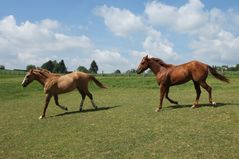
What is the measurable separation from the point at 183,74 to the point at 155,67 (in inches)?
57.0

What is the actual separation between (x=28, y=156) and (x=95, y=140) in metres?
1.97

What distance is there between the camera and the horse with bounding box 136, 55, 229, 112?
14.8 m

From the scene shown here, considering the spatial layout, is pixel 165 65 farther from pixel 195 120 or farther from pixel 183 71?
pixel 195 120

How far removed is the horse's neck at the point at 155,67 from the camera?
15836mm

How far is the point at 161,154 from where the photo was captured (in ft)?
29.2

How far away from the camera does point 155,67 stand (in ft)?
52.5

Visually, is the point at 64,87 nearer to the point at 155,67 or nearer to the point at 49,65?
the point at 155,67

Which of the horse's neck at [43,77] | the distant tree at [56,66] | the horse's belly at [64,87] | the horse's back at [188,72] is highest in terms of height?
the distant tree at [56,66]

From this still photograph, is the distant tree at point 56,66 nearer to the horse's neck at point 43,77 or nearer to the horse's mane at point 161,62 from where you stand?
the horse's neck at point 43,77

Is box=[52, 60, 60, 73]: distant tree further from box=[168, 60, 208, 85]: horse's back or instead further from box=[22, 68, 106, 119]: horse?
box=[168, 60, 208, 85]: horse's back

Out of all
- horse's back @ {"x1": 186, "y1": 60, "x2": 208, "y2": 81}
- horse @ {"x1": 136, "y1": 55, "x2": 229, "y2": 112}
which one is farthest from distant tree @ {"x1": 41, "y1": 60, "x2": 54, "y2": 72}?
horse's back @ {"x1": 186, "y1": 60, "x2": 208, "y2": 81}

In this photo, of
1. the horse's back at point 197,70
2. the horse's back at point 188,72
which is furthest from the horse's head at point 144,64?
the horse's back at point 197,70

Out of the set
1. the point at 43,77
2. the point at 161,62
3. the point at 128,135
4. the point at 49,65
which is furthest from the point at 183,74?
the point at 49,65

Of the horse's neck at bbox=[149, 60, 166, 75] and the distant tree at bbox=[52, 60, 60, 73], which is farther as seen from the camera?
the distant tree at bbox=[52, 60, 60, 73]
